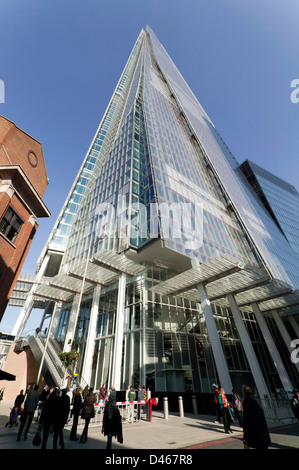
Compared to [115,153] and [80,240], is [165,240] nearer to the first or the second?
[80,240]

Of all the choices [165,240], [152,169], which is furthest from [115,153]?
[165,240]

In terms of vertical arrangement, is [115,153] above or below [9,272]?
above

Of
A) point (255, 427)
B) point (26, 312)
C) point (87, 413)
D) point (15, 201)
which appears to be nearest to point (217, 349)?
point (87, 413)

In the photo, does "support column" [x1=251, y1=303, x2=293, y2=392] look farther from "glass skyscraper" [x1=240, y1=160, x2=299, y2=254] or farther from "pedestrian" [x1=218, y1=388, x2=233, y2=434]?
"glass skyscraper" [x1=240, y1=160, x2=299, y2=254]

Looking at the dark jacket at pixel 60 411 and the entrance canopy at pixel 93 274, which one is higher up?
the entrance canopy at pixel 93 274

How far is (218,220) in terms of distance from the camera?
36594 mm

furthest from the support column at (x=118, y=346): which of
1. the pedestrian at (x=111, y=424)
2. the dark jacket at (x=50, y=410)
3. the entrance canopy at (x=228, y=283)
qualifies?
the pedestrian at (x=111, y=424)

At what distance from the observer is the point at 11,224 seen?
1644 centimetres

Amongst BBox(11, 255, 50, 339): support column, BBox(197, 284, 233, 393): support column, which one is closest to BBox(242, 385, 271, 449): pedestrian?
BBox(197, 284, 233, 393): support column

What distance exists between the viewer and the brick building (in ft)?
50.6

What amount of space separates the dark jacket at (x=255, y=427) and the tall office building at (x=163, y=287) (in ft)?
51.0

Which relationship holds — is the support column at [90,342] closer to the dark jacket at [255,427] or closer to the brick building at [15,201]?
the brick building at [15,201]

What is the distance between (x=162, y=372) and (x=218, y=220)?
2318 cm

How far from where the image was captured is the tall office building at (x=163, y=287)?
22.8m
